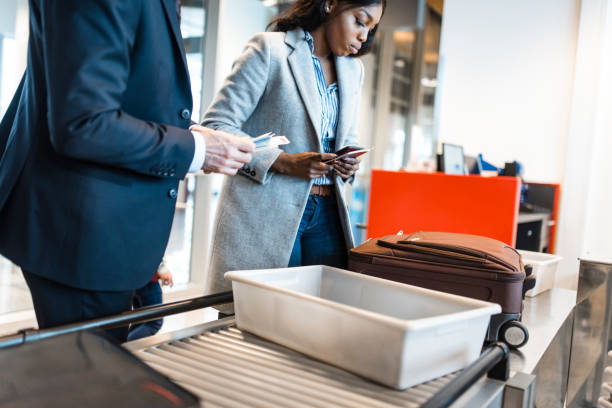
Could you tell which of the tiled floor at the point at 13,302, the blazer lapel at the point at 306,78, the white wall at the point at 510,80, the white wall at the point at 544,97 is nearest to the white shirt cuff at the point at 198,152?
the blazer lapel at the point at 306,78

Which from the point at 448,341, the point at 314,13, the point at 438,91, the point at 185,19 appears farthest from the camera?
the point at 185,19

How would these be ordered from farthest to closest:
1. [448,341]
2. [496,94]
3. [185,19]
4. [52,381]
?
[185,19], [496,94], [448,341], [52,381]

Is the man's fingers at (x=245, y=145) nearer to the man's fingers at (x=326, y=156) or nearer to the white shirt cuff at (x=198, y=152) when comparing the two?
the white shirt cuff at (x=198, y=152)

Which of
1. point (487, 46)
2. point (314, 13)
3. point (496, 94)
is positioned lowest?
point (314, 13)

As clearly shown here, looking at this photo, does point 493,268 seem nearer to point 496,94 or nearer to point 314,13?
point 314,13

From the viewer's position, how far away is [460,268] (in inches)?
43.3

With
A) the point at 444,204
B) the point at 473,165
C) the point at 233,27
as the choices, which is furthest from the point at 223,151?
the point at 233,27

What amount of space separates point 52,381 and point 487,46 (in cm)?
399

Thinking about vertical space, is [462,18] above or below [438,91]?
above

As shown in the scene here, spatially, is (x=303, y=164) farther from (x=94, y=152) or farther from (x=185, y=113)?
(x=94, y=152)

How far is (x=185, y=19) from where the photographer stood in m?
4.42

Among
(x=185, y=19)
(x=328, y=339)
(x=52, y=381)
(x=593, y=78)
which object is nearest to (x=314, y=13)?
(x=328, y=339)

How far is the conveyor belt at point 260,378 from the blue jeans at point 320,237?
0.58 meters

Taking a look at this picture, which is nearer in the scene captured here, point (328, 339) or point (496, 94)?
point (328, 339)
